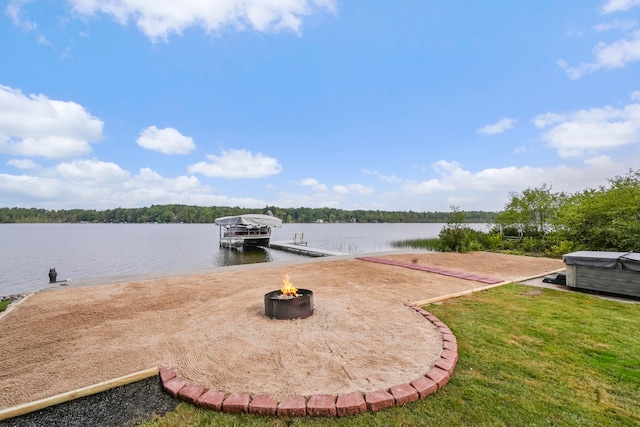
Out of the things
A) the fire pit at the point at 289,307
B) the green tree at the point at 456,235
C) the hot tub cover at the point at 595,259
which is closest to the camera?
the fire pit at the point at 289,307

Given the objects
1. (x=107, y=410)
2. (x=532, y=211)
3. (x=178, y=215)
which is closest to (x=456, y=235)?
(x=532, y=211)

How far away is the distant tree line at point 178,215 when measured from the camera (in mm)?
87812

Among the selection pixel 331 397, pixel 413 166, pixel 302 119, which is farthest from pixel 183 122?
pixel 331 397

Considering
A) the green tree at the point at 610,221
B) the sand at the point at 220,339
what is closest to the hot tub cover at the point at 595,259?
the sand at the point at 220,339

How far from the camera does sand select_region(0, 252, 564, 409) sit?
238 cm

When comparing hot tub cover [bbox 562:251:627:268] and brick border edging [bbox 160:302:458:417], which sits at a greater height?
hot tub cover [bbox 562:251:627:268]

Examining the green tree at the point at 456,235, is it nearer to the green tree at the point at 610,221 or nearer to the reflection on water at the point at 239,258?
the green tree at the point at 610,221

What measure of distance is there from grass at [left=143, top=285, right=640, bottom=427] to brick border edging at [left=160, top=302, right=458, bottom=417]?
0.05 meters

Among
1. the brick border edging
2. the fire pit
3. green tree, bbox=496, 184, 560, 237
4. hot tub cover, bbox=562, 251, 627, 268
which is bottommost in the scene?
the brick border edging

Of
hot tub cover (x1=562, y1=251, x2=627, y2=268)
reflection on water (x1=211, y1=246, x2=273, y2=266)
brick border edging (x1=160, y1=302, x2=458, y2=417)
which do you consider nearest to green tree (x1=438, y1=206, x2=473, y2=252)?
hot tub cover (x1=562, y1=251, x2=627, y2=268)

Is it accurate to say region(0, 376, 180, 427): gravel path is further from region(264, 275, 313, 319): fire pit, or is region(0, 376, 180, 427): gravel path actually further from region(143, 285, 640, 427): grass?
region(264, 275, 313, 319): fire pit

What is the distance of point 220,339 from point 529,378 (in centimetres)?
305

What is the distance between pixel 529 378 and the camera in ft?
7.62

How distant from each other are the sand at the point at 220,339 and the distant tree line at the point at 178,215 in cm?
8046
